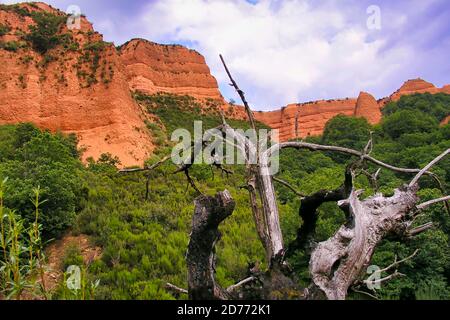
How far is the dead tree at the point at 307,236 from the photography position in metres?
2.48

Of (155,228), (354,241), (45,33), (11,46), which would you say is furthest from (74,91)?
(354,241)

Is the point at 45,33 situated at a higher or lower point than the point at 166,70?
lower

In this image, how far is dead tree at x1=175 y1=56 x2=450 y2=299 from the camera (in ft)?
8.14

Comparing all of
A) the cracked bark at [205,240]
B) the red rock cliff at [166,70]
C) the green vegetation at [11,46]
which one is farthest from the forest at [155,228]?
the red rock cliff at [166,70]

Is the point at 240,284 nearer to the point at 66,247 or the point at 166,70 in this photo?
the point at 66,247

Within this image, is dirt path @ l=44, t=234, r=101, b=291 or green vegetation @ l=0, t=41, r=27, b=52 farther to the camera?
green vegetation @ l=0, t=41, r=27, b=52

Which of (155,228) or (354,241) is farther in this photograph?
(155,228)

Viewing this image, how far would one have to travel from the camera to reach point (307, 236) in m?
3.48

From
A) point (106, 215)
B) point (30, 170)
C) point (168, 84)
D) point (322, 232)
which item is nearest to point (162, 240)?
point (106, 215)

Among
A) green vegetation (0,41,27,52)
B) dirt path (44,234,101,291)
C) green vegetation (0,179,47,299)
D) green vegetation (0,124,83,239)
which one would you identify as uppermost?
green vegetation (0,41,27,52)

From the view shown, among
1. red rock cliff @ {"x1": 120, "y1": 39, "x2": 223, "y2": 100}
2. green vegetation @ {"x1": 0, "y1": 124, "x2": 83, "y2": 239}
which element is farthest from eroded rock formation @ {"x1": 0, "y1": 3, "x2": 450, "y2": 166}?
red rock cliff @ {"x1": 120, "y1": 39, "x2": 223, "y2": 100}

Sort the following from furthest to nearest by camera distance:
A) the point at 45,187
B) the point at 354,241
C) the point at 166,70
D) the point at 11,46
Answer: the point at 166,70, the point at 11,46, the point at 45,187, the point at 354,241

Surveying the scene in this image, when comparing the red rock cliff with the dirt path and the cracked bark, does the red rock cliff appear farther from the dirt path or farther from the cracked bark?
the cracked bark
